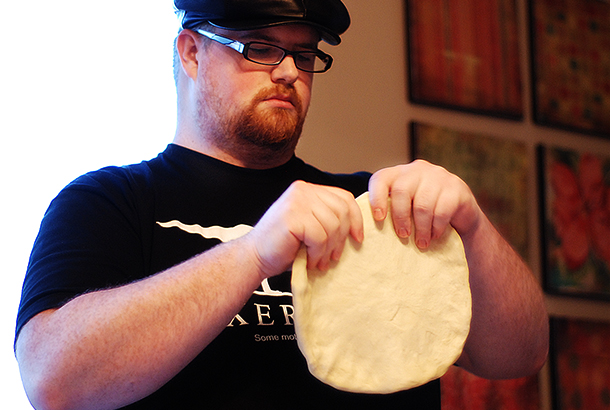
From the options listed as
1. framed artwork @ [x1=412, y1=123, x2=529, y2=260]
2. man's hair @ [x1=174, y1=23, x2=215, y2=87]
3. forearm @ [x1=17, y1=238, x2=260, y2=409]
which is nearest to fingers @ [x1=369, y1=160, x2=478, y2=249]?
forearm @ [x1=17, y1=238, x2=260, y2=409]

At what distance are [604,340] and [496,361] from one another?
180 cm

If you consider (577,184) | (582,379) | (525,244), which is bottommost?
(582,379)

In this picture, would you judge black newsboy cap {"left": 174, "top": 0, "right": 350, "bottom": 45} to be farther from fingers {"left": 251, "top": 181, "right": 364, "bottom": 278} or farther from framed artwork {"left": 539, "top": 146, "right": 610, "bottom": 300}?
framed artwork {"left": 539, "top": 146, "right": 610, "bottom": 300}

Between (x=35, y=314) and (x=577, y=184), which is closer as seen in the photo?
(x=35, y=314)

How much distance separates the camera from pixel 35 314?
3.12 feet

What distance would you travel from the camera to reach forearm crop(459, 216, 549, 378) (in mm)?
1123

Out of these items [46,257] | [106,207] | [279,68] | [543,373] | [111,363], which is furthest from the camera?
[543,373]

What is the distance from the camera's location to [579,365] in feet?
8.64

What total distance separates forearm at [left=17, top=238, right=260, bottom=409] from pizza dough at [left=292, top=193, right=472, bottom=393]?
140 millimetres

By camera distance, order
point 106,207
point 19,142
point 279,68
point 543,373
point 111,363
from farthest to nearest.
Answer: point 543,373, point 19,142, point 279,68, point 106,207, point 111,363

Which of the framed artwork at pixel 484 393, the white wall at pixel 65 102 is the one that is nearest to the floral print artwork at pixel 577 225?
the framed artwork at pixel 484 393

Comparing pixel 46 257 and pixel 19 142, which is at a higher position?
pixel 19 142

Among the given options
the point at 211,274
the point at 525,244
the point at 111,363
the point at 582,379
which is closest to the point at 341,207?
the point at 211,274

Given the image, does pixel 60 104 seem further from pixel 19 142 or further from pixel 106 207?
pixel 106 207
